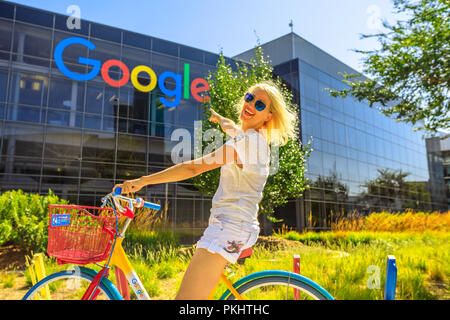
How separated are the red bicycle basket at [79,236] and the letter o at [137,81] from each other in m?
19.5

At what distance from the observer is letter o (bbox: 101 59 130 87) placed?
19797 mm

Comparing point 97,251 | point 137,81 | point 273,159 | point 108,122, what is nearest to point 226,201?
point 97,251

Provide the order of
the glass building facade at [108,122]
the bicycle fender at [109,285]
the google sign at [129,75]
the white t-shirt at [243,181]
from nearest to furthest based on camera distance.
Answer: the white t-shirt at [243,181] < the bicycle fender at [109,285] < the glass building facade at [108,122] < the google sign at [129,75]

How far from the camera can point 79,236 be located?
2.14 m

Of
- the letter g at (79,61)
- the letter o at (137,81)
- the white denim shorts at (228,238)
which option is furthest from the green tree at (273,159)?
the letter g at (79,61)

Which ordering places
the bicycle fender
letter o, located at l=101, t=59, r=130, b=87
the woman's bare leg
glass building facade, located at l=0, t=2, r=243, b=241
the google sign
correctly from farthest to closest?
letter o, located at l=101, t=59, r=130, b=87 → the google sign → glass building facade, located at l=0, t=2, r=243, b=241 → the bicycle fender → the woman's bare leg

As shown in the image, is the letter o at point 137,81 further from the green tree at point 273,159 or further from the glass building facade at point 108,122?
the green tree at point 273,159

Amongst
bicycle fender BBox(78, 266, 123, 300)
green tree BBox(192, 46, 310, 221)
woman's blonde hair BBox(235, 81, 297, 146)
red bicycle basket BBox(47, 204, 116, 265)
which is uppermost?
green tree BBox(192, 46, 310, 221)

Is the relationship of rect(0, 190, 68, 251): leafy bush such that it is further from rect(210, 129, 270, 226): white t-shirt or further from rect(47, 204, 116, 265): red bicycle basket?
rect(210, 129, 270, 226): white t-shirt

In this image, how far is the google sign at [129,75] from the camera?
18656 mm

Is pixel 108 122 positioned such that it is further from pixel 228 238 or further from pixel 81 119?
pixel 228 238

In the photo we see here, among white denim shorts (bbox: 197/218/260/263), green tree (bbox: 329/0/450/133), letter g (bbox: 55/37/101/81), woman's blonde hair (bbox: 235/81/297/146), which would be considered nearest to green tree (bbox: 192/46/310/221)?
green tree (bbox: 329/0/450/133)

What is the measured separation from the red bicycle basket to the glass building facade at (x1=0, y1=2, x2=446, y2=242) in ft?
45.3
